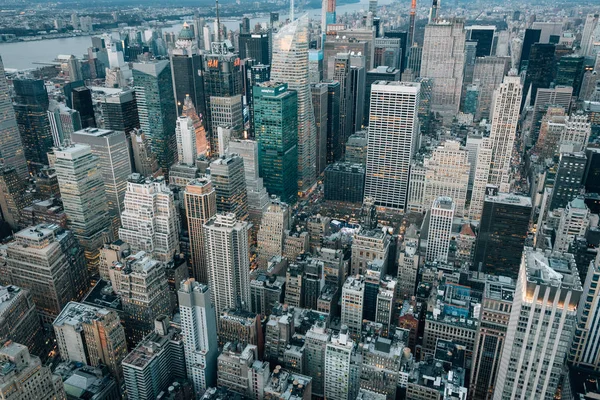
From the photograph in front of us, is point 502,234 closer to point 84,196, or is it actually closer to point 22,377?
point 22,377

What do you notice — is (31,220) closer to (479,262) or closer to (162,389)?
(162,389)

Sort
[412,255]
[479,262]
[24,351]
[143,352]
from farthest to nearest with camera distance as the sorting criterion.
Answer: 1. [479,262]
2. [412,255]
3. [143,352]
4. [24,351]

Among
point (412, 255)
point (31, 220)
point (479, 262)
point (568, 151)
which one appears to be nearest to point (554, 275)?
point (412, 255)

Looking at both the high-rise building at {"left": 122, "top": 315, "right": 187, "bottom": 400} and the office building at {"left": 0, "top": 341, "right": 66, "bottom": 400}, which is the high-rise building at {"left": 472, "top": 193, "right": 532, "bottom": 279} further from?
the office building at {"left": 0, "top": 341, "right": 66, "bottom": 400}

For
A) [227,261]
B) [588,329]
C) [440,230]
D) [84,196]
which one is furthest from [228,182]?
[588,329]

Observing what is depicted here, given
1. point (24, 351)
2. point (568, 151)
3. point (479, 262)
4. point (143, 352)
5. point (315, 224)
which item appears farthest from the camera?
point (568, 151)

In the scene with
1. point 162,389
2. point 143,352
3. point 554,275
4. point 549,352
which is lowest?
point 162,389

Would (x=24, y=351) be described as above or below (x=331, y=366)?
above
